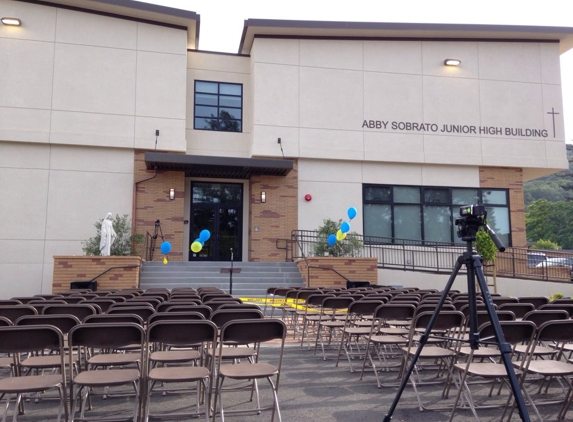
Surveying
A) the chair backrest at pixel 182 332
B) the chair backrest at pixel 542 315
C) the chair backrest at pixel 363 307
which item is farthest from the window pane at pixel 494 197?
the chair backrest at pixel 182 332

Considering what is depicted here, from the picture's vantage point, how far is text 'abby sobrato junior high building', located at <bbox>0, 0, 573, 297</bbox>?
15.2 meters

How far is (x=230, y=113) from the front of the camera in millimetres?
17609

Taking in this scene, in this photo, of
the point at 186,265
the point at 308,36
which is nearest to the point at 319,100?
the point at 308,36

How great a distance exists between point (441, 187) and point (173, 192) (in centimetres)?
956

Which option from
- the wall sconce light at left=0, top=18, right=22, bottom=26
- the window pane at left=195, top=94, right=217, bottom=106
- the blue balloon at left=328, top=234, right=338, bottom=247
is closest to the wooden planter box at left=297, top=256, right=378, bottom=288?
the blue balloon at left=328, top=234, right=338, bottom=247

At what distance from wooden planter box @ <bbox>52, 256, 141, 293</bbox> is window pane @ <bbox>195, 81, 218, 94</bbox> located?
7.14 m

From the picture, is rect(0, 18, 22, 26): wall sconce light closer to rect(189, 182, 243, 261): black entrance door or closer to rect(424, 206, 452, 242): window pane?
rect(189, 182, 243, 261): black entrance door

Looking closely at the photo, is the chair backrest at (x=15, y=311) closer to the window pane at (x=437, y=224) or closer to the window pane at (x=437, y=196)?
the window pane at (x=437, y=224)

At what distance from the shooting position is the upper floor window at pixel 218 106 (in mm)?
17323

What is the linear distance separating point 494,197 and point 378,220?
4.65 metres

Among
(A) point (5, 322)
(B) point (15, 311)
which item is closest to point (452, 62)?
(B) point (15, 311)

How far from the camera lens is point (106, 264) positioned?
12.8 metres

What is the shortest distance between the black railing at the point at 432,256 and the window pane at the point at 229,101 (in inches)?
203

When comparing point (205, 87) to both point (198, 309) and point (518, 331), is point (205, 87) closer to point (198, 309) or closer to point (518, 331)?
point (198, 309)
